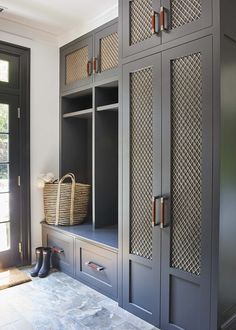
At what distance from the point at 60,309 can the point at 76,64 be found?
2.53 m

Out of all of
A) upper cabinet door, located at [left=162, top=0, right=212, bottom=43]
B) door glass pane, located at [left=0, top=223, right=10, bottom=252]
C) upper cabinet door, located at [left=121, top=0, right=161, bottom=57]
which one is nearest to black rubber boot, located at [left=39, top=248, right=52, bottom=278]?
door glass pane, located at [left=0, top=223, right=10, bottom=252]

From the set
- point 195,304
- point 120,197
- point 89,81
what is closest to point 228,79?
point 120,197

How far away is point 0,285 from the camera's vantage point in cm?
276

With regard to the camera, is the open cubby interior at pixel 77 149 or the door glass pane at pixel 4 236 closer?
the door glass pane at pixel 4 236

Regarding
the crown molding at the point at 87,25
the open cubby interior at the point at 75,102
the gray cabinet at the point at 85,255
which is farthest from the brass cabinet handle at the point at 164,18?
the gray cabinet at the point at 85,255

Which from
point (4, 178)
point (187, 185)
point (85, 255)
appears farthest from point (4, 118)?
point (187, 185)

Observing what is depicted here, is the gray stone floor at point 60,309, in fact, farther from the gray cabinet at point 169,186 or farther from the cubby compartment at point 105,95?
the cubby compartment at point 105,95

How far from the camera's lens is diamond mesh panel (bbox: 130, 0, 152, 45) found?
2129mm

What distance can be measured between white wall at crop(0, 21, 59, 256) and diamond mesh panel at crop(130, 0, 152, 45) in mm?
1539

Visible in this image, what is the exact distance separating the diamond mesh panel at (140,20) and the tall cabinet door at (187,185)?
11.7 inches

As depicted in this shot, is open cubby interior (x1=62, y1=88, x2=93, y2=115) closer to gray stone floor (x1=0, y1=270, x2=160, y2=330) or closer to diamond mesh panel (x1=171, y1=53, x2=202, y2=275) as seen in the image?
diamond mesh panel (x1=171, y1=53, x2=202, y2=275)

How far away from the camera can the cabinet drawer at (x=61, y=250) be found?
2.99 meters

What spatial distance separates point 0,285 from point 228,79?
2638 mm

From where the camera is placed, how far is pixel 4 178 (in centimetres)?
316
